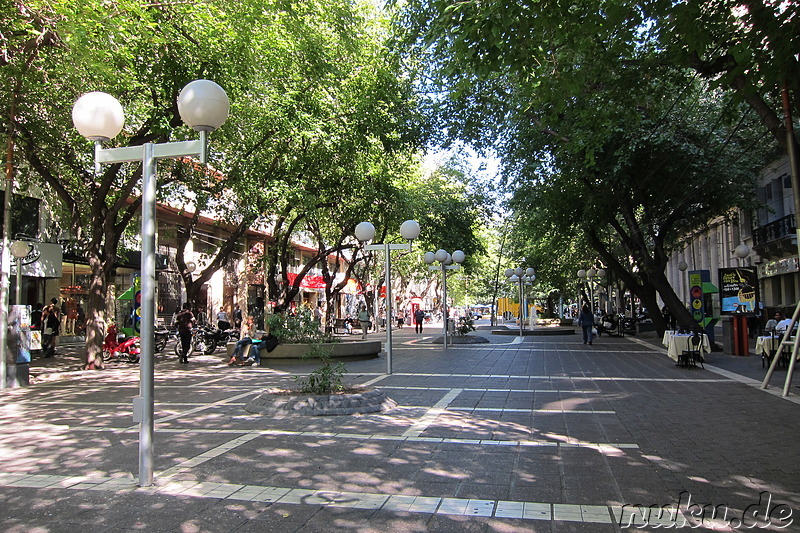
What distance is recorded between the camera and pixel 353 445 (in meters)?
6.37

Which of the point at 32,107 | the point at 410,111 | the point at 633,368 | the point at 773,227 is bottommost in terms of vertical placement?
the point at 633,368

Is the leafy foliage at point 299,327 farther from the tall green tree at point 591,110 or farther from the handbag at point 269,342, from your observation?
the tall green tree at point 591,110

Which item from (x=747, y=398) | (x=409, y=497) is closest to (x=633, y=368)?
(x=747, y=398)

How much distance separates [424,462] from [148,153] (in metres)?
3.80

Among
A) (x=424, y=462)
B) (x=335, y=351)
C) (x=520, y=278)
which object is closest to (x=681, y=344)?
(x=335, y=351)

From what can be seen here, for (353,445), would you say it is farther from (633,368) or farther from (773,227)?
(773,227)

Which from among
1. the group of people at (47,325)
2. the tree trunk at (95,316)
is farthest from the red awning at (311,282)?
the tree trunk at (95,316)

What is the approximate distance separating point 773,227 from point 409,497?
27008mm

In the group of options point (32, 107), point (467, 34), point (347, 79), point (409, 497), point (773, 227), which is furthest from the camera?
point (773, 227)

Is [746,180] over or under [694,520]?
over

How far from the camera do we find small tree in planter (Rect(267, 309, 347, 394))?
895 centimetres

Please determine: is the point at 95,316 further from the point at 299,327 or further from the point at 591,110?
the point at 591,110

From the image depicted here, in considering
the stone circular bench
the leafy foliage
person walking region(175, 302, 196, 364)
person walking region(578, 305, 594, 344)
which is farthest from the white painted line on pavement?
person walking region(578, 305, 594, 344)

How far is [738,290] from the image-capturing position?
1933cm
